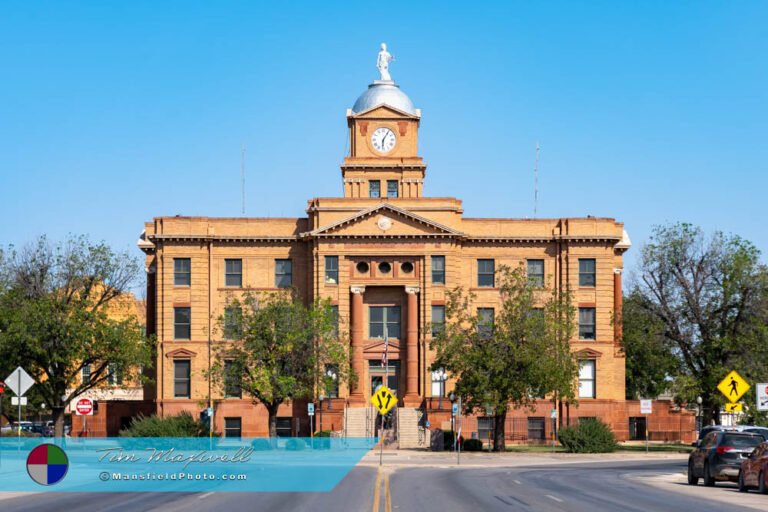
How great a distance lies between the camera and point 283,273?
73.8 metres

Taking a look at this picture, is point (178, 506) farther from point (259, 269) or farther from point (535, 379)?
point (259, 269)

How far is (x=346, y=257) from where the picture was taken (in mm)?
71688

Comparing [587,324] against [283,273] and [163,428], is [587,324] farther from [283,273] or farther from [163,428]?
[163,428]

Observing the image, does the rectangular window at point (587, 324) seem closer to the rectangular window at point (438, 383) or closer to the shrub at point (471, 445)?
the rectangular window at point (438, 383)

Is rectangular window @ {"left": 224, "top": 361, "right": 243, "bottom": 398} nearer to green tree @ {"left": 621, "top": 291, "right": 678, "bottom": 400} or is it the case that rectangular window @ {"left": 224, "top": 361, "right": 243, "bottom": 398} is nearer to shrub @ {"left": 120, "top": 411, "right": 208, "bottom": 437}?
shrub @ {"left": 120, "top": 411, "right": 208, "bottom": 437}

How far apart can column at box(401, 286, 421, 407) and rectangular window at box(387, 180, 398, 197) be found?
812 centimetres

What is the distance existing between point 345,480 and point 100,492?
844 cm

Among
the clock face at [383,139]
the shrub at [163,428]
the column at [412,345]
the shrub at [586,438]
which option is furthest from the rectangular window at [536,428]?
the shrub at [163,428]

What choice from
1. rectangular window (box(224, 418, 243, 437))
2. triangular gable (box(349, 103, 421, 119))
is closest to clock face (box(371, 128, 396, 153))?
triangular gable (box(349, 103, 421, 119))

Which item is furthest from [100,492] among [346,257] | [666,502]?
[346,257]

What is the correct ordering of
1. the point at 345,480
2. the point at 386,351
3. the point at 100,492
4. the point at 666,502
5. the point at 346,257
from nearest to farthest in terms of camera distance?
the point at 666,502, the point at 100,492, the point at 345,480, the point at 386,351, the point at 346,257

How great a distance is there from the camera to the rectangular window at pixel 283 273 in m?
73.7

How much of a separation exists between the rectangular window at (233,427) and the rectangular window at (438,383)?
11.9 metres

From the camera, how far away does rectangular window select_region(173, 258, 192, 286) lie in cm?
7331
